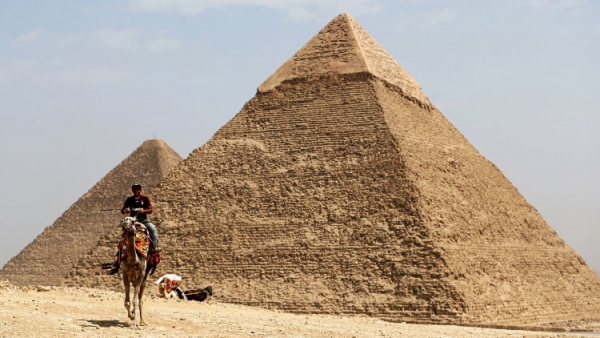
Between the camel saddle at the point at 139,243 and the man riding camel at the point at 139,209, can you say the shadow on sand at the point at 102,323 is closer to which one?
the man riding camel at the point at 139,209

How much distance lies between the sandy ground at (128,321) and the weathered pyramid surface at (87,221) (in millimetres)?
47810

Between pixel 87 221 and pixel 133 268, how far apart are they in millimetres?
57203

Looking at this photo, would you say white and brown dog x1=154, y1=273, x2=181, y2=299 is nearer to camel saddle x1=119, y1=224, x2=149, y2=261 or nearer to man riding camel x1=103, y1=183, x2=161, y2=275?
man riding camel x1=103, y1=183, x2=161, y2=275

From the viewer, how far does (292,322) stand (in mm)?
24406

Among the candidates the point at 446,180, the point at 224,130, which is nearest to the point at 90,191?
the point at 224,130

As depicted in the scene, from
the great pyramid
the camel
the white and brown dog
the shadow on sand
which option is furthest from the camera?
the great pyramid

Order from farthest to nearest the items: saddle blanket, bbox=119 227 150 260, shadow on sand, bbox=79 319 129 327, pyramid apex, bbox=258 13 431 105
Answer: pyramid apex, bbox=258 13 431 105, saddle blanket, bbox=119 227 150 260, shadow on sand, bbox=79 319 129 327

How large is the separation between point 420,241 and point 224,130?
10912 millimetres

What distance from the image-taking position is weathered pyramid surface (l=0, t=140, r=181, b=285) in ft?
243

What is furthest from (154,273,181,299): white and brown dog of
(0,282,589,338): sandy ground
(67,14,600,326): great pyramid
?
(67,14,600,326): great pyramid

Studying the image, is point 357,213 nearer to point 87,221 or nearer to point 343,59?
point 343,59

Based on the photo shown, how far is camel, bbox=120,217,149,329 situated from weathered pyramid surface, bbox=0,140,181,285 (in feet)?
175

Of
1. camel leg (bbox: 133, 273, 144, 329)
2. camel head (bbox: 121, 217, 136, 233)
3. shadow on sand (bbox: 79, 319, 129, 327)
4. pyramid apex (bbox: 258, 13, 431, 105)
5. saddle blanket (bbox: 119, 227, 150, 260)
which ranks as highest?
pyramid apex (bbox: 258, 13, 431, 105)

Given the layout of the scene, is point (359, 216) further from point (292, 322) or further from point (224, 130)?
point (292, 322)
